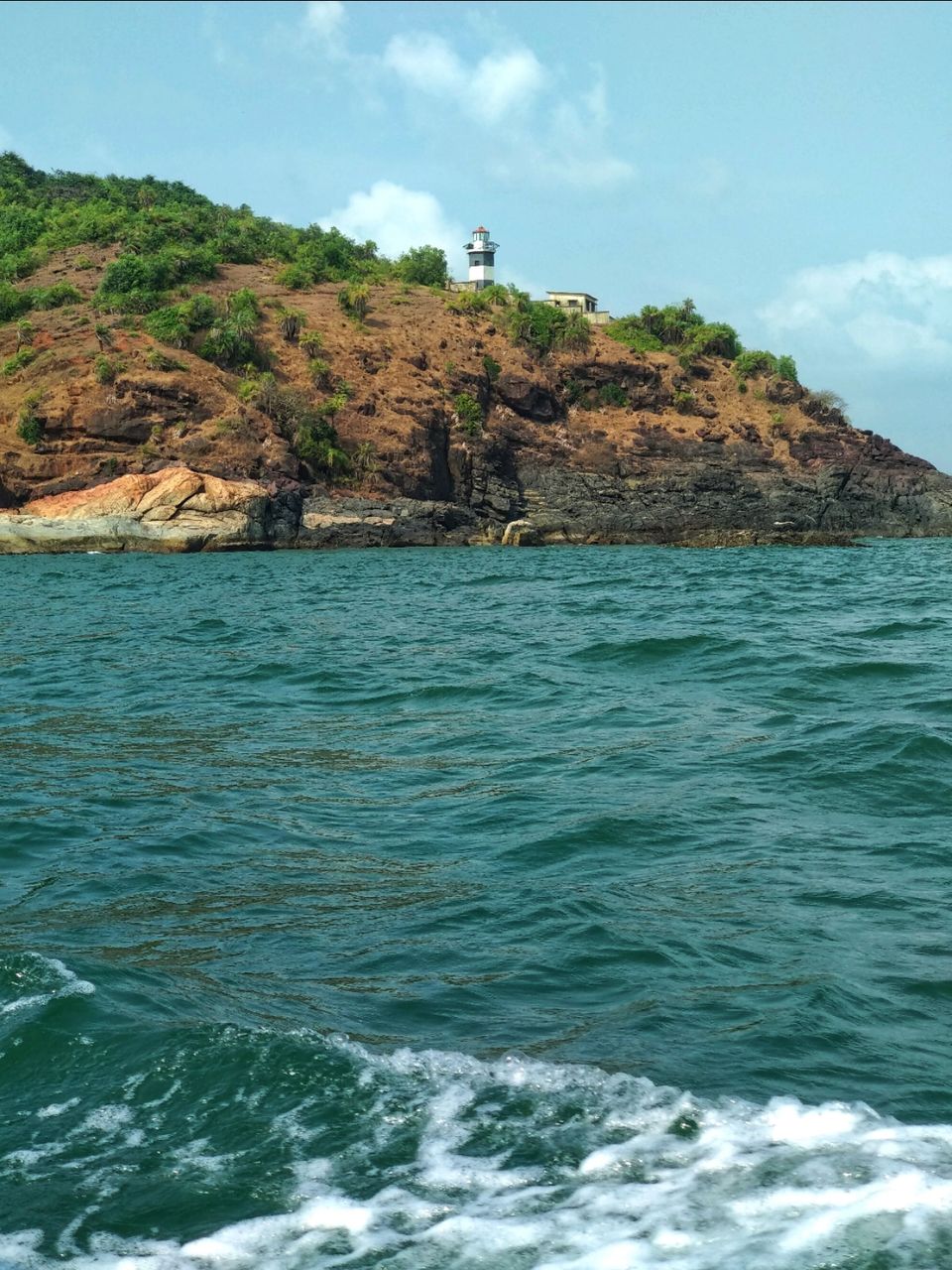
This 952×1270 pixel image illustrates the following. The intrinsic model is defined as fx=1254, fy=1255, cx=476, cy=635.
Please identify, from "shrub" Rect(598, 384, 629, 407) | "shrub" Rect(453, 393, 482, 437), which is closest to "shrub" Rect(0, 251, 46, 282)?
"shrub" Rect(453, 393, 482, 437)

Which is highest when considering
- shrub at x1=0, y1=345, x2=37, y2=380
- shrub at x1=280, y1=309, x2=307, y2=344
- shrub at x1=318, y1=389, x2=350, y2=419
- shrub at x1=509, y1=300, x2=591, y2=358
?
shrub at x1=509, y1=300, x2=591, y2=358

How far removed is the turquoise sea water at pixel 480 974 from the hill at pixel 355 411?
3892 centimetres

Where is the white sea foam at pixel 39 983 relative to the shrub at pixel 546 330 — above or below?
below

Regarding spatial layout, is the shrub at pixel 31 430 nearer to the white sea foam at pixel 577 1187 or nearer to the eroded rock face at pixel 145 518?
the eroded rock face at pixel 145 518

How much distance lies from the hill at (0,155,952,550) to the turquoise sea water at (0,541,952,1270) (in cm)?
3892

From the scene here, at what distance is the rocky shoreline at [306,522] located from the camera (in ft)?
157

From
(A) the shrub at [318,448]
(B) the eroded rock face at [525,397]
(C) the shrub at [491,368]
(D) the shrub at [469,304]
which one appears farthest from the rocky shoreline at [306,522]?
(D) the shrub at [469,304]

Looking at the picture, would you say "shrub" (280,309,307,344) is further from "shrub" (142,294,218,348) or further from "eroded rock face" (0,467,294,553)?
"eroded rock face" (0,467,294,553)

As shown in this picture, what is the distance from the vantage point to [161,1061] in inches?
197

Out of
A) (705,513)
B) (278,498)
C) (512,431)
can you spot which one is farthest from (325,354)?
(705,513)

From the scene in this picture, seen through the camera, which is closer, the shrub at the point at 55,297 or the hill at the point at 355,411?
the hill at the point at 355,411

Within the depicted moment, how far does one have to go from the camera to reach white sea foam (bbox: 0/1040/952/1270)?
12.4ft

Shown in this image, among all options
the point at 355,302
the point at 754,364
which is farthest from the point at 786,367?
the point at 355,302

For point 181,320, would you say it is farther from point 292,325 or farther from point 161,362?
point 292,325
